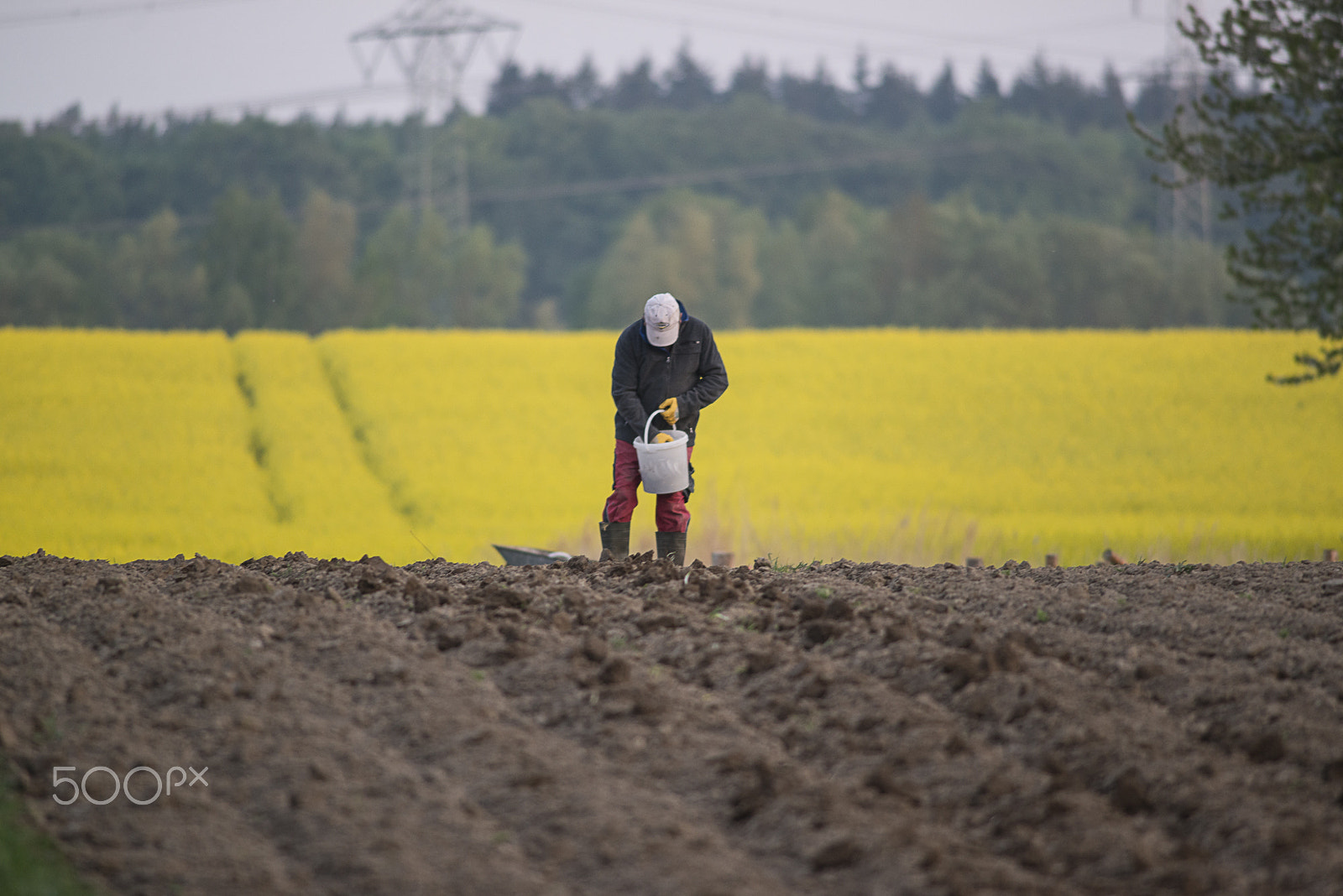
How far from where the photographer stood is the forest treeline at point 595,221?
169 ft

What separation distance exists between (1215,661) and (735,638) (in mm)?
1847

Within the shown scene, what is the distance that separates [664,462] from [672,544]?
0.79m

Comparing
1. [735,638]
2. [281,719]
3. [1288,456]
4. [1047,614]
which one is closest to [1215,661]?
[1047,614]

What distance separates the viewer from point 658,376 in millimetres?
7293

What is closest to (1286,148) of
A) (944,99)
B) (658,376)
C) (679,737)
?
(658,376)

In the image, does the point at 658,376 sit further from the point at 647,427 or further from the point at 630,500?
the point at 630,500

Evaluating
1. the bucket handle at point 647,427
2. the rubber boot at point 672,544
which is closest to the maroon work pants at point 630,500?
the rubber boot at point 672,544

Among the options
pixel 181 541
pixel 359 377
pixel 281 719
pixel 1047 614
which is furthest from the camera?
pixel 359 377

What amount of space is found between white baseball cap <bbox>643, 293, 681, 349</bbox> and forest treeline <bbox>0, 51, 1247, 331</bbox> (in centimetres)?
3778

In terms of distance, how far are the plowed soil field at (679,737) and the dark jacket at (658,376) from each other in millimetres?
1892

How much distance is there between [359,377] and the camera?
2006 cm

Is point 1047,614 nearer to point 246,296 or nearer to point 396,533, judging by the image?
point 396,533

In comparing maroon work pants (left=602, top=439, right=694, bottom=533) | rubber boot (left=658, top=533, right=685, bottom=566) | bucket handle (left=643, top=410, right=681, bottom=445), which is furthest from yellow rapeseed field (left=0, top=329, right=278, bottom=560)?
bucket handle (left=643, top=410, right=681, bottom=445)

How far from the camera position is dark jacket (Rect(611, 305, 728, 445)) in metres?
7.26
